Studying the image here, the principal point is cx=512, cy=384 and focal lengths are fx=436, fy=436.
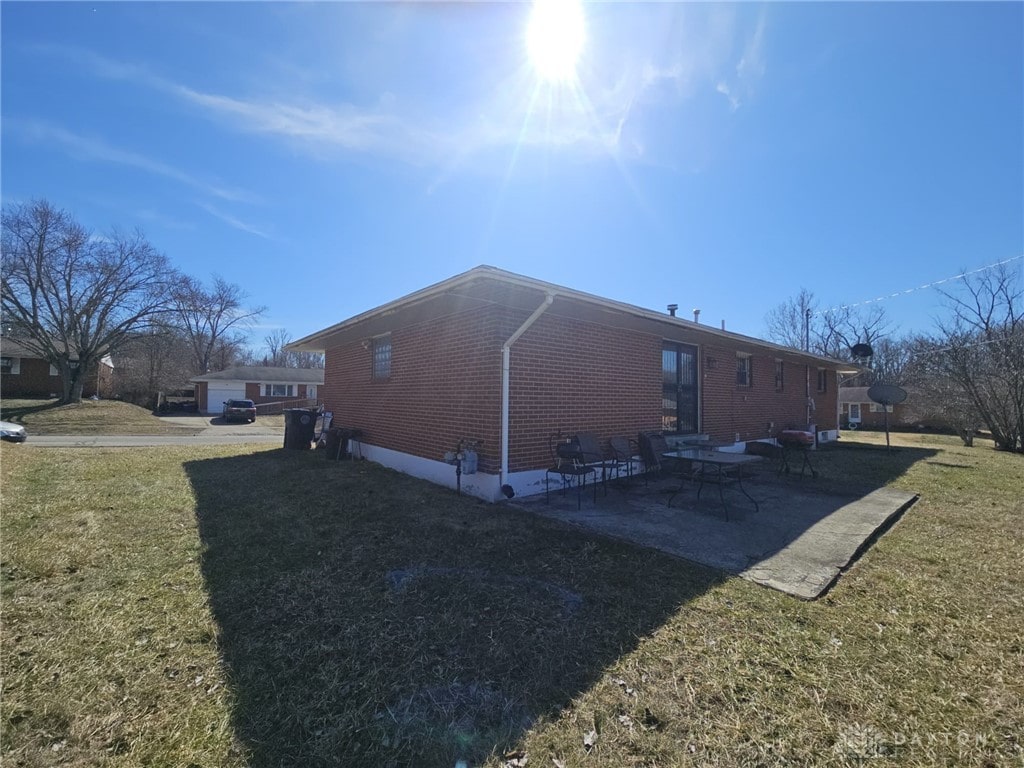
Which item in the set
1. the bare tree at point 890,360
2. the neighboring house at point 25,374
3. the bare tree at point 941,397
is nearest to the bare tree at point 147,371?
the neighboring house at point 25,374

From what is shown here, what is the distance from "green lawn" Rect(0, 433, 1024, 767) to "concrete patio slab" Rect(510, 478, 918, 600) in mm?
265

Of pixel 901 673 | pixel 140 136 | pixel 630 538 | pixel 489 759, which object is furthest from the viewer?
pixel 140 136

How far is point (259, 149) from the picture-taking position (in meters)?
7.98

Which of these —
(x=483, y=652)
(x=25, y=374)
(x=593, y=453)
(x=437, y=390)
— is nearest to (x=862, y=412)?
(x=593, y=453)

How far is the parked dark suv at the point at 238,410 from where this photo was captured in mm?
24891

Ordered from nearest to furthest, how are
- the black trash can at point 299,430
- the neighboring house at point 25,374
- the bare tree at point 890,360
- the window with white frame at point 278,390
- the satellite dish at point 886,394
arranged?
the black trash can at point 299,430
the satellite dish at point 886,394
the neighboring house at point 25,374
the window with white frame at point 278,390
the bare tree at point 890,360

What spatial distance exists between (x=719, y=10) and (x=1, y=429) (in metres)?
19.9

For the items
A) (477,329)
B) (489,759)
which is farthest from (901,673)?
(477,329)

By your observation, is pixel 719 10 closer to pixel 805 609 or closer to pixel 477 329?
pixel 477 329

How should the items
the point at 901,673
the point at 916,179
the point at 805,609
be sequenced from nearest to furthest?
the point at 901,673
the point at 805,609
the point at 916,179

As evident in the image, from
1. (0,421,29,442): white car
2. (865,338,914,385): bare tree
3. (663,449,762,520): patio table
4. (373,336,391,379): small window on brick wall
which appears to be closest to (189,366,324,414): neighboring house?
(0,421,29,442): white car

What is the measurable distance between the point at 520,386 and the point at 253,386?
32706 millimetres

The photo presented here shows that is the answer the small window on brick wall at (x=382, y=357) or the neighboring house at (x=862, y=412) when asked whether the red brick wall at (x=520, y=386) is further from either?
the neighboring house at (x=862, y=412)

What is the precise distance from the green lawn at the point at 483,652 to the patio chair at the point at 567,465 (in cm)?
176
